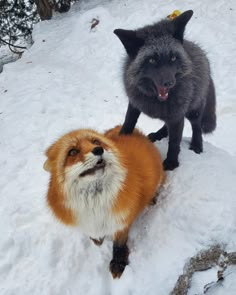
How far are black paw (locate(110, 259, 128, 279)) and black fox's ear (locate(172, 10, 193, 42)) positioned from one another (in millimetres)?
2129

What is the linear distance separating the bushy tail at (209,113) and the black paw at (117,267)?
7.33ft

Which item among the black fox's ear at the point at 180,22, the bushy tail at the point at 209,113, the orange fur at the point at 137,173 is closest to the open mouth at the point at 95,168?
the orange fur at the point at 137,173

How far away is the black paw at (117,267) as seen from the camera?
3.06 meters

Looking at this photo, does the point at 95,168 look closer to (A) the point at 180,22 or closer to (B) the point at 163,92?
(B) the point at 163,92

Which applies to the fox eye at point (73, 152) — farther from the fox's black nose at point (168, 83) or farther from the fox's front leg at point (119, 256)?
the fox's black nose at point (168, 83)

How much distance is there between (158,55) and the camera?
10.5 ft

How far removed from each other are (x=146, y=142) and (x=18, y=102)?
→ 14.1 ft

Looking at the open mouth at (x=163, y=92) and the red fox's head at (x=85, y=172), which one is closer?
the red fox's head at (x=85, y=172)

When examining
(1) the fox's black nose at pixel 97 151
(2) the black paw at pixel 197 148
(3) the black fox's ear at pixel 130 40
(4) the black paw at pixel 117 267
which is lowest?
(2) the black paw at pixel 197 148

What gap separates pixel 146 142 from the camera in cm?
355

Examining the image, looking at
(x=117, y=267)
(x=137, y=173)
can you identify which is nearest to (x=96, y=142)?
(x=137, y=173)

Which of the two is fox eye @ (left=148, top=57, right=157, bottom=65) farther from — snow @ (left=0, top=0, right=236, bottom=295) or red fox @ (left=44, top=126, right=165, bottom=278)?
snow @ (left=0, top=0, right=236, bottom=295)

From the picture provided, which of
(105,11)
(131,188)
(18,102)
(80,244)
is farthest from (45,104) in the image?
(105,11)

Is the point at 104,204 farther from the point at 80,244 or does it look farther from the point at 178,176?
the point at 178,176
